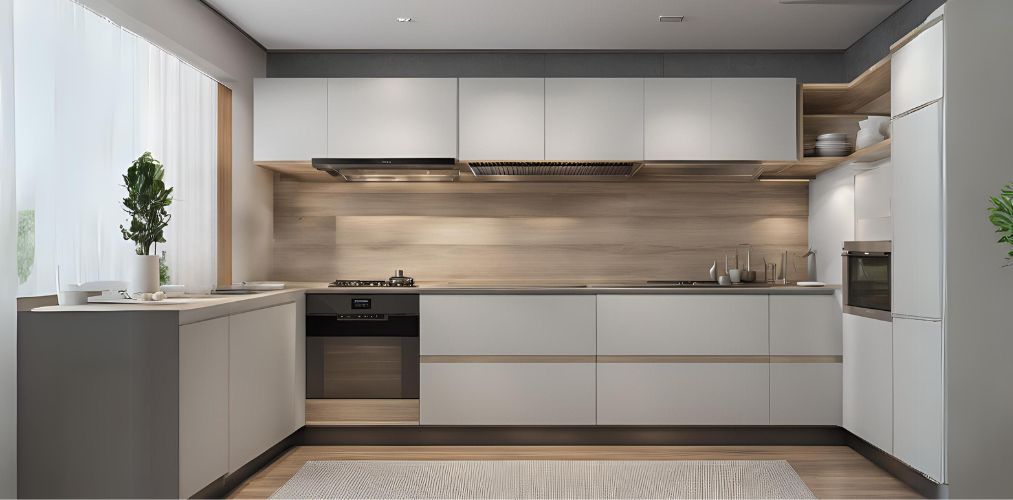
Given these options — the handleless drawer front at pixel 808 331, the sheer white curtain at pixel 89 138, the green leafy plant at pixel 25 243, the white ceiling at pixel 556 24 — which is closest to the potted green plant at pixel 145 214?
the sheer white curtain at pixel 89 138

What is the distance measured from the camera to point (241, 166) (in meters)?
4.28

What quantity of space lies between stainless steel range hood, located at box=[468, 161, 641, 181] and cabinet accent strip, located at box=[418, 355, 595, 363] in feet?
4.05

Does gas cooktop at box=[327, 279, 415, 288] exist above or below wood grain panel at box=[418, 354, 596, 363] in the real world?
above

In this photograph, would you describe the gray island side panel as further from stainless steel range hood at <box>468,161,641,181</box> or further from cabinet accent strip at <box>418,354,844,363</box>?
stainless steel range hood at <box>468,161,641,181</box>

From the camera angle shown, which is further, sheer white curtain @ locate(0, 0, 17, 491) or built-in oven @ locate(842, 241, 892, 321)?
built-in oven @ locate(842, 241, 892, 321)

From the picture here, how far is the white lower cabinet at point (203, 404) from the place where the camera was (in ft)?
8.86

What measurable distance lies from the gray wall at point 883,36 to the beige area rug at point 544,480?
2.48 meters

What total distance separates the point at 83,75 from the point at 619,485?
3.09 meters

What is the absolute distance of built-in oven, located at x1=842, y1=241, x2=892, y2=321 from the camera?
11.5ft

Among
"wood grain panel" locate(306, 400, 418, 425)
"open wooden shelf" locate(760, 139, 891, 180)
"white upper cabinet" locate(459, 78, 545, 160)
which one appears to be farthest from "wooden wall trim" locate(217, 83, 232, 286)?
"open wooden shelf" locate(760, 139, 891, 180)

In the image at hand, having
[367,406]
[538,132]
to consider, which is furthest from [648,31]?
[367,406]

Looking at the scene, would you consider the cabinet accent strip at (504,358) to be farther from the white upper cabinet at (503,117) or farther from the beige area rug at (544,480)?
the white upper cabinet at (503,117)

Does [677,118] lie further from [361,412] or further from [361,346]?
[361,412]

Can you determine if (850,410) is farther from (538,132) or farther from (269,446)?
(269,446)
